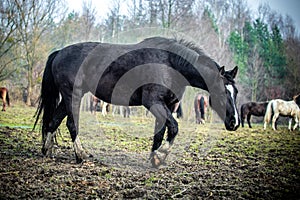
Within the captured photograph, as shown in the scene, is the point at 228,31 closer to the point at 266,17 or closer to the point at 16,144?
the point at 266,17

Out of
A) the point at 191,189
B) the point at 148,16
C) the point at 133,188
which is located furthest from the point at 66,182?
the point at 148,16

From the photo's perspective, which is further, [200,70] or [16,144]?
[16,144]

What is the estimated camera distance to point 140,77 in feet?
15.9

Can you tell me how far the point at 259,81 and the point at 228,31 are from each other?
271 inches

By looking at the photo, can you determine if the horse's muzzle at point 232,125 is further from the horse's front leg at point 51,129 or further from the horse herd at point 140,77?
the horse's front leg at point 51,129

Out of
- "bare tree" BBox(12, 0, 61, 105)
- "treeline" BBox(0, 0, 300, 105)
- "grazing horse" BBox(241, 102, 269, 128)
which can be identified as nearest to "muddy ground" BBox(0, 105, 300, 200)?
"treeline" BBox(0, 0, 300, 105)

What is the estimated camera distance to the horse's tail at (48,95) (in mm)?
5238

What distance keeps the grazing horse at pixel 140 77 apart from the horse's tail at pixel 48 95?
4.6 inches

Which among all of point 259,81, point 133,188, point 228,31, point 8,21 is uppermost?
point 228,31

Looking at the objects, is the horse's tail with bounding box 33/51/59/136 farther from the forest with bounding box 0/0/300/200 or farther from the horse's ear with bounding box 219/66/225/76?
the horse's ear with bounding box 219/66/225/76

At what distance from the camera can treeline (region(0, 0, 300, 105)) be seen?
55.3 feet

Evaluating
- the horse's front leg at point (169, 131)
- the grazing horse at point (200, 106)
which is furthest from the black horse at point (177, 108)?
the grazing horse at point (200, 106)

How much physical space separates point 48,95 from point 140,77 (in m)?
1.73

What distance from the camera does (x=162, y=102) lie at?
462cm
